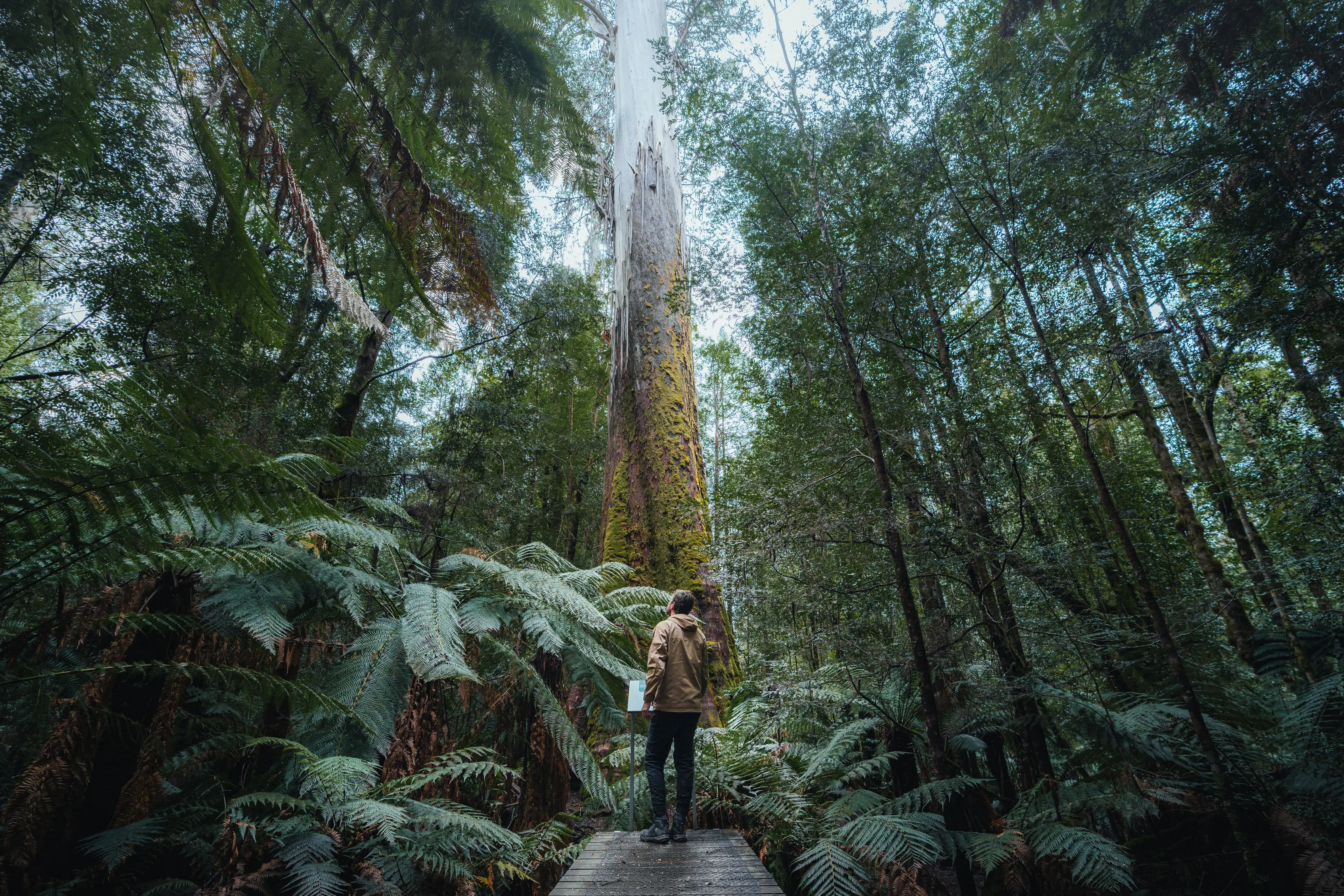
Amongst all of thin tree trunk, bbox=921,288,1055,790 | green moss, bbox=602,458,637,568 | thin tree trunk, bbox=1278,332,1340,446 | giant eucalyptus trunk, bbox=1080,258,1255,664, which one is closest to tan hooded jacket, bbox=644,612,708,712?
thin tree trunk, bbox=921,288,1055,790

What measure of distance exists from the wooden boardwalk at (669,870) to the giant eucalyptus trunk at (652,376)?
1.71m

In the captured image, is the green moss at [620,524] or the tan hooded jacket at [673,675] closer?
the tan hooded jacket at [673,675]

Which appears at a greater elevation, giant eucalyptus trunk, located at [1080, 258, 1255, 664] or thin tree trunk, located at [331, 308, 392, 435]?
thin tree trunk, located at [331, 308, 392, 435]

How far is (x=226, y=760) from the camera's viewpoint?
316 cm

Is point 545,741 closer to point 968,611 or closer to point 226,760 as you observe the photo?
point 226,760

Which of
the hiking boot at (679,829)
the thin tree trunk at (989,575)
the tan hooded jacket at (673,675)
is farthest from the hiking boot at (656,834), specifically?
the thin tree trunk at (989,575)

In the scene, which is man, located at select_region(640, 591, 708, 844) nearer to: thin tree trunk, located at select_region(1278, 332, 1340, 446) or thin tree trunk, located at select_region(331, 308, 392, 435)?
thin tree trunk, located at select_region(1278, 332, 1340, 446)

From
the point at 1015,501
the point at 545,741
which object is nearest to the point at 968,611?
the point at 1015,501

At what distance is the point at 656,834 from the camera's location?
9.02 feet

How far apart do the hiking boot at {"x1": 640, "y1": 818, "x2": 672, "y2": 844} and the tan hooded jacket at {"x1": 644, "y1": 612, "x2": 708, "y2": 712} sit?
0.51 metres

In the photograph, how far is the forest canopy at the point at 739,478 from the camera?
5.41 ft

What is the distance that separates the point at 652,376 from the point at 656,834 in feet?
13.0

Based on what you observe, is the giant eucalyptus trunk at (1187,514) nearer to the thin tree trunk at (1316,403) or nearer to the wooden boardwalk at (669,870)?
the thin tree trunk at (1316,403)

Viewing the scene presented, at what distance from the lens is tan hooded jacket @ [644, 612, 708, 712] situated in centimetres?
293
